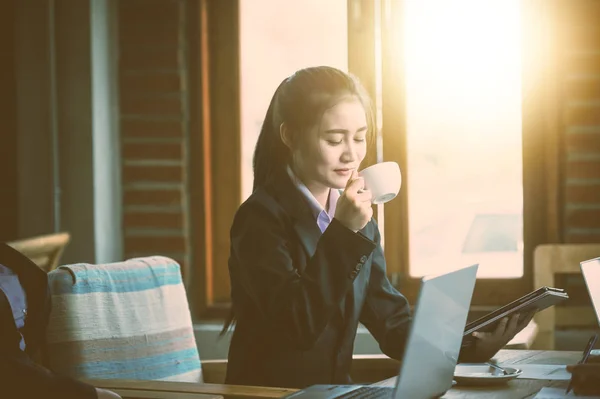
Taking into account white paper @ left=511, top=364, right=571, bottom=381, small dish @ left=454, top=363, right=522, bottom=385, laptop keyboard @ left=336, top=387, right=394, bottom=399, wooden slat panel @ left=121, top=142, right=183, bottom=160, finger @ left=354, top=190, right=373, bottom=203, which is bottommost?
white paper @ left=511, top=364, right=571, bottom=381

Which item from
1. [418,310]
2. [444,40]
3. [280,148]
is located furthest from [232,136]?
[418,310]

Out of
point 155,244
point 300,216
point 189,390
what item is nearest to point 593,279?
point 300,216

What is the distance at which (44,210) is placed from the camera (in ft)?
9.95

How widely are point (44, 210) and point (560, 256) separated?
176cm

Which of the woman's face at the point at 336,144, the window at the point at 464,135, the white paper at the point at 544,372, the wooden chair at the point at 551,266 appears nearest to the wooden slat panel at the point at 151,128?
the window at the point at 464,135

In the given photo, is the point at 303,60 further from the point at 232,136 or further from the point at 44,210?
the point at 44,210

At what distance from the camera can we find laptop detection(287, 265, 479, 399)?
1.09 m

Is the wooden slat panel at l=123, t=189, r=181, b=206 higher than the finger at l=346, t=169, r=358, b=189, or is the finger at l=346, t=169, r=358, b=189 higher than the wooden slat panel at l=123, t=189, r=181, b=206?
the finger at l=346, t=169, r=358, b=189

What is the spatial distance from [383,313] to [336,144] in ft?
1.32

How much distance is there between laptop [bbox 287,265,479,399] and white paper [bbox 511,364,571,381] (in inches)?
8.9

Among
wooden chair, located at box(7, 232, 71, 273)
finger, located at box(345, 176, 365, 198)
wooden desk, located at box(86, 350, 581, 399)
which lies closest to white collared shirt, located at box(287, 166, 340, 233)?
finger, located at box(345, 176, 365, 198)

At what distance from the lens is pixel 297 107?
1579mm

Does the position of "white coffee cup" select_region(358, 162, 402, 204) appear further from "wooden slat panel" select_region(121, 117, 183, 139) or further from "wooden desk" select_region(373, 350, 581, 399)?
"wooden slat panel" select_region(121, 117, 183, 139)

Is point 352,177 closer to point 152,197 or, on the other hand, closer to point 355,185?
point 355,185
